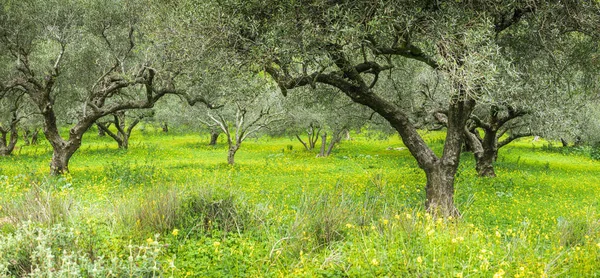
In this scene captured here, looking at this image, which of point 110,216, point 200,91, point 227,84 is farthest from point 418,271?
point 200,91

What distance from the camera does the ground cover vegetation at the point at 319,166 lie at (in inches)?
245

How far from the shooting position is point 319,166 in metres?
26.4

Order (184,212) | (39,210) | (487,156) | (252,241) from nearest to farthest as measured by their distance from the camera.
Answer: (39,210), (252,241), (184,212), (487,156)

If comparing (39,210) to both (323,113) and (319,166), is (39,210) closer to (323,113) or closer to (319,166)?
(319,166)

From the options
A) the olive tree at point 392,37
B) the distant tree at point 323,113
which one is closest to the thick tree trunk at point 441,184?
the olive tree at point 392,37

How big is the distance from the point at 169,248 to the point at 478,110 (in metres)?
18.2

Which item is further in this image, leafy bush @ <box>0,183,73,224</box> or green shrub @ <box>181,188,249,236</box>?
green shrub @ <box>181,188,249,236</box>

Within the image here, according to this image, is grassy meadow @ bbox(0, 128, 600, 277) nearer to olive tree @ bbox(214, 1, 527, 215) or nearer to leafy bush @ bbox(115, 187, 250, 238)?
leafy bush @ bbox(115, 187, 250, 238)

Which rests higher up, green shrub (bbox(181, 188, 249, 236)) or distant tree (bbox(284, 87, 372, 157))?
distant tree (bbox(284, 87, 372, 157))

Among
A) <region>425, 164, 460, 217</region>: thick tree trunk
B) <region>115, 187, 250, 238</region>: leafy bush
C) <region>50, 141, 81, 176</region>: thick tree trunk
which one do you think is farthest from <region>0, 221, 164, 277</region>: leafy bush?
<region>50, 141, 81, 176</region>: thick tree trunk

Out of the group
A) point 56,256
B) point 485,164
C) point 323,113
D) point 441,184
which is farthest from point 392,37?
point 323,113

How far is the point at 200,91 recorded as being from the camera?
66.9 feet

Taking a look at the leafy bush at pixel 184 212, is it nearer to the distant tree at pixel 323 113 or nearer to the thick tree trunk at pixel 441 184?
the thick tree trunk at pixel 441 184

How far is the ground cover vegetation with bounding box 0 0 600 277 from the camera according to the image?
20.4 ft
